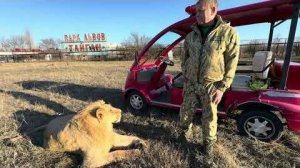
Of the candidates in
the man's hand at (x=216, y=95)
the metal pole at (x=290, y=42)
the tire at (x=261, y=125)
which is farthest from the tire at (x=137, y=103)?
the metal pole at (x=290, y=42)

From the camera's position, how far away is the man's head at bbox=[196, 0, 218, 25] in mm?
3377

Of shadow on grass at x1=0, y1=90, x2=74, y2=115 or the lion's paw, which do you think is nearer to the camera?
the lion's paw

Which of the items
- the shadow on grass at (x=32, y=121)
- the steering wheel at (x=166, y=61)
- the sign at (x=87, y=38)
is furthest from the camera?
the sign at (x=87, y=38)

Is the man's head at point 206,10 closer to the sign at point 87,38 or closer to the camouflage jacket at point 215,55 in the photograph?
the camouflage jacket at point 215,55

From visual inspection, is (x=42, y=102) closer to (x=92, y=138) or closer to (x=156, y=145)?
(x=92, y=138)

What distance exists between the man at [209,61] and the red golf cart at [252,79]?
101cm

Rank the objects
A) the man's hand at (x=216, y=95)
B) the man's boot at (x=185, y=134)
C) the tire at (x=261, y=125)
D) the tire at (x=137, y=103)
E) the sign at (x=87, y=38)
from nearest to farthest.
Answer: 1. the man's hand at (x=216, y=95)
2. the tire at (x=261, y=125)
3. the man's boot at (x=185, y=134)
4. the tire at (x=137, y=103)
5. the sign at (x=87, y=38)

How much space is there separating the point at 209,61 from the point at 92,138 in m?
2.01

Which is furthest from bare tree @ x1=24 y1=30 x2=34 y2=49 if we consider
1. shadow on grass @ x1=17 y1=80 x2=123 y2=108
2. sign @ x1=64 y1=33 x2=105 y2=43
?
shadow on grass @ x1=17 y1=80 x2=123 y2=108

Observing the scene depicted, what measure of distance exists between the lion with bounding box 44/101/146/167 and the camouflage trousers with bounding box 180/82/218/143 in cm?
95

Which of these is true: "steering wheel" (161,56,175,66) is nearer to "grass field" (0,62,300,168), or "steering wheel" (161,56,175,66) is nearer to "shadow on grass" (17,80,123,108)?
"grass field" (0,62,300,168)

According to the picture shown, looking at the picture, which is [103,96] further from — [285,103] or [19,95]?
[285,103]

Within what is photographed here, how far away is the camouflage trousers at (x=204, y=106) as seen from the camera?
3.76 metres

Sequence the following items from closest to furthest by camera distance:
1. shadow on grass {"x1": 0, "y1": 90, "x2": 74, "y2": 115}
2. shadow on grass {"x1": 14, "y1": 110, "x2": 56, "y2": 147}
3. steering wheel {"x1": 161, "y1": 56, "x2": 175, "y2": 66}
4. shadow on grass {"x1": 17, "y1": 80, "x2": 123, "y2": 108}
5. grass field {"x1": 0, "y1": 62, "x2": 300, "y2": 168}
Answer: grass field {"x1": 0, "y1": 62, "x2": 300, "y2": 168} → shadow on grass {"x1": 14, "y1": 110, "x2": 56, "y2": 147} → steering wheel {"x1": 161, "y1": 56, "x2": 175, "y2": 66} → shadow on grass {"x1": 0, "y1": 90, "x2": 74, "y2": 115} → shadow on grass {"x1": 17, "y1": 80, "x2": 123, "y2": 108}
